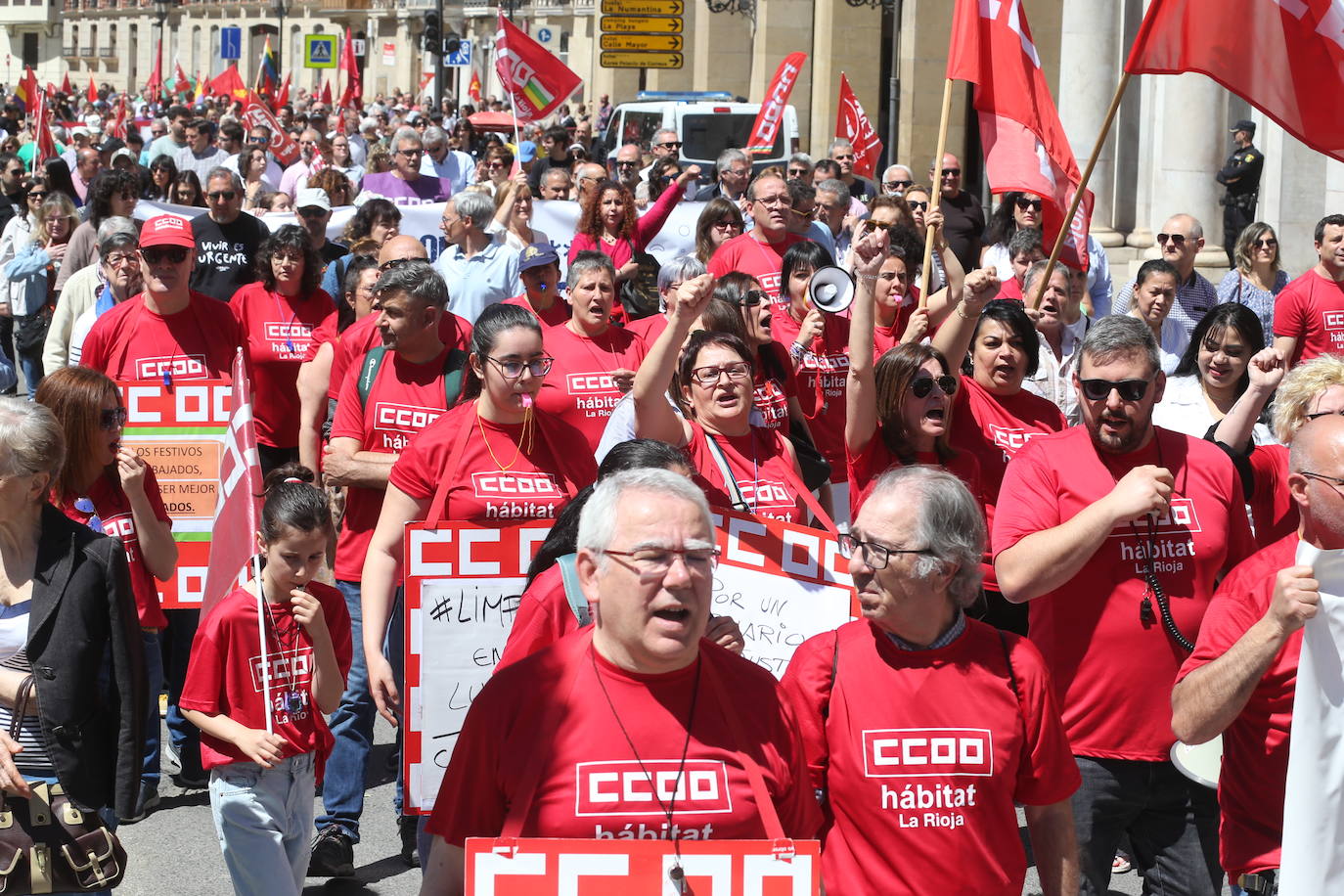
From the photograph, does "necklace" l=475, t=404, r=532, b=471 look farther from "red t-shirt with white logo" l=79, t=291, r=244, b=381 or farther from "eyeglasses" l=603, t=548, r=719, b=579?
"red t-shirt with white logo" l=79, t=291, r=244, b=381

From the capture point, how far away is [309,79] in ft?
325

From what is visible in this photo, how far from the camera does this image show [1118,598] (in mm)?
4715

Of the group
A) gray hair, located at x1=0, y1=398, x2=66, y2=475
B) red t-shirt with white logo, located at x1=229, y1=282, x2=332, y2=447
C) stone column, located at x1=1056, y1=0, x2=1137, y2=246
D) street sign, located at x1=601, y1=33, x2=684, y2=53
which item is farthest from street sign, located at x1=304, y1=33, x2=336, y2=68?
gray hair, located at x1=0, y1=398, x2=66, y2=475

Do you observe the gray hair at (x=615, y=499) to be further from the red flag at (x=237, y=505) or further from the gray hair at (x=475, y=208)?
the gray hair at (x=475, y=208)

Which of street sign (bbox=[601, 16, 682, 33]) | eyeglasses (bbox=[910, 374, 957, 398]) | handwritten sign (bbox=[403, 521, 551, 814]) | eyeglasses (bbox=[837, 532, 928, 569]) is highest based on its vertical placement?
street sign (bbox=[601, 16, 682, 33])

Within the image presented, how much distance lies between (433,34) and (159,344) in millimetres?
27488

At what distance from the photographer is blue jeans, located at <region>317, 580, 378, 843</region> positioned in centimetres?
637

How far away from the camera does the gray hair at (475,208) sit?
9.80 m

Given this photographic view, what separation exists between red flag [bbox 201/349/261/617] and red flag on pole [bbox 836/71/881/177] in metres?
12.9

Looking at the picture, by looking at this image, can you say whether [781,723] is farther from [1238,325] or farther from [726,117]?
[726,117]

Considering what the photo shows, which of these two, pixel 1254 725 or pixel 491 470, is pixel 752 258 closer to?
pixel 491 470

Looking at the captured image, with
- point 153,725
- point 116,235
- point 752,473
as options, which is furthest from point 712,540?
point 116,235

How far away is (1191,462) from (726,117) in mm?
20448

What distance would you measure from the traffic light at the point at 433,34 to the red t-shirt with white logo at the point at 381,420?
91.1 ft
